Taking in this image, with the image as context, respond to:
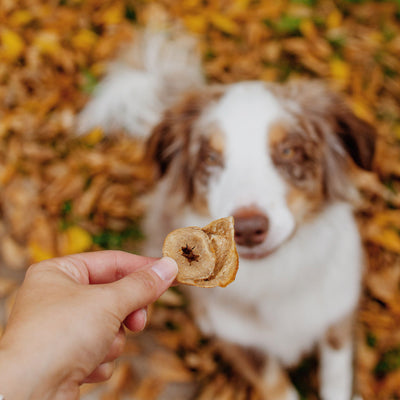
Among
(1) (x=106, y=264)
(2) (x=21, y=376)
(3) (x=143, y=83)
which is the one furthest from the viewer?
(3) (x=143, y=83)

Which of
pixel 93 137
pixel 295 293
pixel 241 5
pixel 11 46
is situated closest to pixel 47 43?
pixel 11 46

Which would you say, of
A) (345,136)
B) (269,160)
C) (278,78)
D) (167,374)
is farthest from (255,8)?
(167,374)

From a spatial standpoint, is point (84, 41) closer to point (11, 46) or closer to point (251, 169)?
point (11, 46)

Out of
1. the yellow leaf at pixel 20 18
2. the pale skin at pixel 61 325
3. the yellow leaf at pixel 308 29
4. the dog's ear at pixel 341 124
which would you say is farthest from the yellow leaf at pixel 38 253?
the yellow leaf at pixel 308 29

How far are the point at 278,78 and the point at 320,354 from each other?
1675 millimetres

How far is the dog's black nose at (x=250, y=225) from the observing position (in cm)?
115

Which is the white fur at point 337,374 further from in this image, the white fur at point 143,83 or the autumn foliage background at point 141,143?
the white fur at point 143,83

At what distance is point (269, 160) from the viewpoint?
1.30 metres

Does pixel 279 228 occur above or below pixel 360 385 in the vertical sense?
above

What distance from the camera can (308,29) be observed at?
266cm

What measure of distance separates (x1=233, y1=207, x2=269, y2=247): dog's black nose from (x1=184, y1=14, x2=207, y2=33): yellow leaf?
2.00 meters

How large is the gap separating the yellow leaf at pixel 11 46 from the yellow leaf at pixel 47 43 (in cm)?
10

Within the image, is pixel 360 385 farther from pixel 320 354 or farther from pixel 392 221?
pixel 392 221

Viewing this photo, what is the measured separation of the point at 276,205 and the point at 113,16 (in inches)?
87.8
